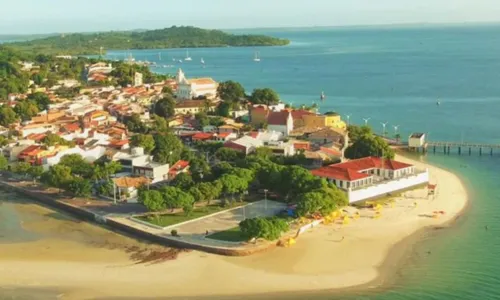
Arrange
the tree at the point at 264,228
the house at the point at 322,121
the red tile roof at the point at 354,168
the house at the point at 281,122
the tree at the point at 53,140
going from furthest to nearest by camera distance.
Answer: the house at the point at 322,121 < the house at the point at 281,122 < the tree at the point at 53,140 < the red tile roof at the point at 354,168 < the tree at the point at 264,228

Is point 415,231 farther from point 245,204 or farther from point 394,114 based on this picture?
point 394,114

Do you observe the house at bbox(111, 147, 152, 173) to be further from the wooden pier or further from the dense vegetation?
the wooden pier

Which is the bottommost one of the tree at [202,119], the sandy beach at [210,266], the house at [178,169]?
the sandy beach at [210,266]

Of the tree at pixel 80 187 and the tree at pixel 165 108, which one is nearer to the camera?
the tree at pixel 80 187

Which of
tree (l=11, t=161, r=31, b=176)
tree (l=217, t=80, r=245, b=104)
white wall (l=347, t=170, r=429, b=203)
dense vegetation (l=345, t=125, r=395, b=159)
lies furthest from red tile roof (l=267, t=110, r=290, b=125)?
tree (l=11, t=161, r=31, b=176)

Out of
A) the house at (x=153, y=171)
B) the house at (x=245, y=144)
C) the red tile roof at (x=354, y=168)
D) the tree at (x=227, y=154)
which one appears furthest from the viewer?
the house at (x=245, y=144)

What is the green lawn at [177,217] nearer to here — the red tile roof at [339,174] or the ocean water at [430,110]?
the red tile roof at [339,174]

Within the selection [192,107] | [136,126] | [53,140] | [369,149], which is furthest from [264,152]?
[192,107]

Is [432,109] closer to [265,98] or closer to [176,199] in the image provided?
[265,98]

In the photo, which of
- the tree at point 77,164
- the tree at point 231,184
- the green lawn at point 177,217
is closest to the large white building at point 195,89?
the tree at point 77,164
